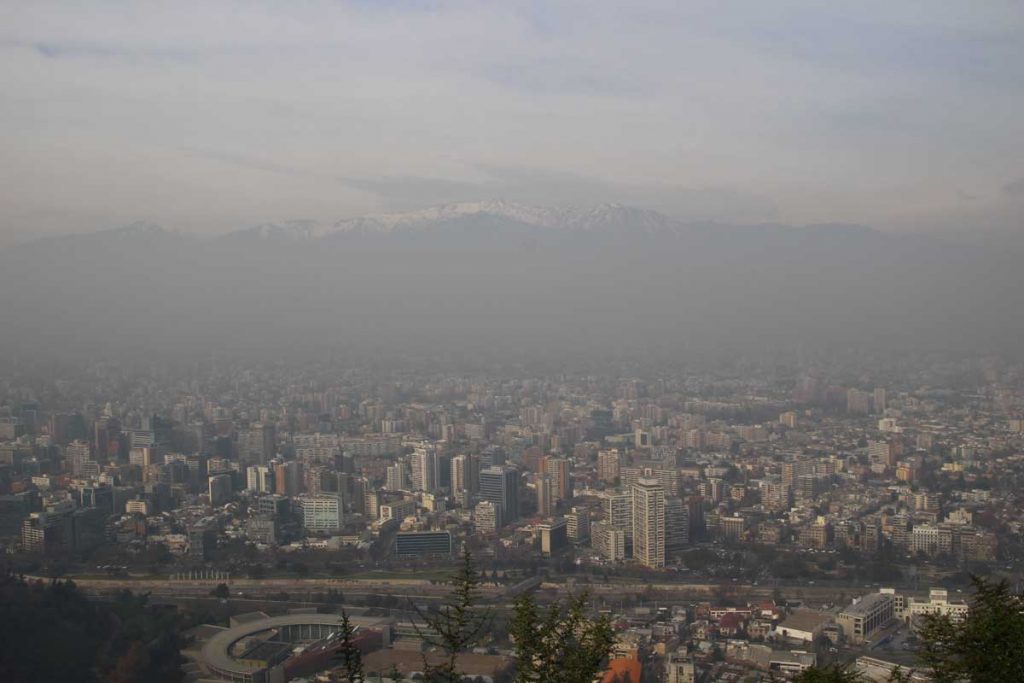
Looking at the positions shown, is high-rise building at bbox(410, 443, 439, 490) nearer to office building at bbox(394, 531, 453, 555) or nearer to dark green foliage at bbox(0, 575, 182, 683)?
office building at bbox(394, 531, 453, 555)

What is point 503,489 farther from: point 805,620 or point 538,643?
point 538,643

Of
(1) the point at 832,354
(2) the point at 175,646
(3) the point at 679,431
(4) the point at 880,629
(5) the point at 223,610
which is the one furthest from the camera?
(1) the point at 832,354

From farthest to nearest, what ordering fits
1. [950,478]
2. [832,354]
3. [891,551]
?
[832,354] → [950,478] → [891,551]

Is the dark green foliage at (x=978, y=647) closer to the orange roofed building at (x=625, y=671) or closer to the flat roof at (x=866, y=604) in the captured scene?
the orange roofed building at (x=625, y=671)

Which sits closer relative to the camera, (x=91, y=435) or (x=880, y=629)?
(x=880, y=629)

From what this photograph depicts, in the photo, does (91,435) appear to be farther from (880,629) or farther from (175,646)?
(880,629)

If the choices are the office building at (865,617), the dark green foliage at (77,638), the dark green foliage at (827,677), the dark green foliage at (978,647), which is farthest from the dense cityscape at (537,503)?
the dark green foliage at (827,677)

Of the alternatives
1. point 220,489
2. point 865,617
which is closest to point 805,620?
point 865,617

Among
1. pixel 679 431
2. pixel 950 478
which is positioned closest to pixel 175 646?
pixel 950 478
